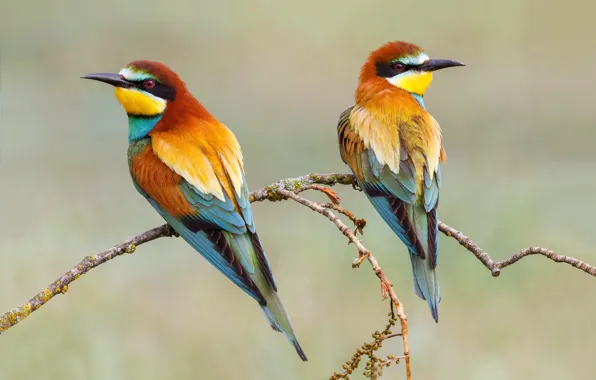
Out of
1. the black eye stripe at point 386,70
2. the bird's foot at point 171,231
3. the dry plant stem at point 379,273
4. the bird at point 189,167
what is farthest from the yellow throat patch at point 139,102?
the black eye stripe at point 386,70

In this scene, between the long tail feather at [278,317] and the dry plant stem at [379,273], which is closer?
the dry plant stem at [379,273]

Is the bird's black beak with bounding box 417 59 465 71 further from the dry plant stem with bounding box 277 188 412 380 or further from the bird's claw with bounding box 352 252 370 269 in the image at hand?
the bird's claw with bounding box 352 252 370 269

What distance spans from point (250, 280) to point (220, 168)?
0.25 metres

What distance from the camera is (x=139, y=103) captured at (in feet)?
4.23

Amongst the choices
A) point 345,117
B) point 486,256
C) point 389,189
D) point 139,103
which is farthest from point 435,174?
point 139,103

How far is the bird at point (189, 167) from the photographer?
1.19 m

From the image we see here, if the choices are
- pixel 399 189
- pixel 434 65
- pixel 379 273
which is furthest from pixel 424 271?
pixel 434 65

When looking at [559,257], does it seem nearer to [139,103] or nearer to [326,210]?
[326,210]

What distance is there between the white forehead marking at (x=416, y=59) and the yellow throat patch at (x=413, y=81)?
0.08 ft

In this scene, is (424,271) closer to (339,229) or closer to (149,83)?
(339,229)

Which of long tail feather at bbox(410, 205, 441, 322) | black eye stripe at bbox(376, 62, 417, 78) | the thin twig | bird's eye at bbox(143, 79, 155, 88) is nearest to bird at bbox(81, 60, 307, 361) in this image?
bird's eye at bbox(143, 79, 155, 88)

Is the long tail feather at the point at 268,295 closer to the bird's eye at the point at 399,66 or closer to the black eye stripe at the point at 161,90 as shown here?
the black eye stripe at the point at 161,90

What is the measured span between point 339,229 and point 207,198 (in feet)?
1.20

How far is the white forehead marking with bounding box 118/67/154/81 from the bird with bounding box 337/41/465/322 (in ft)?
1.48
